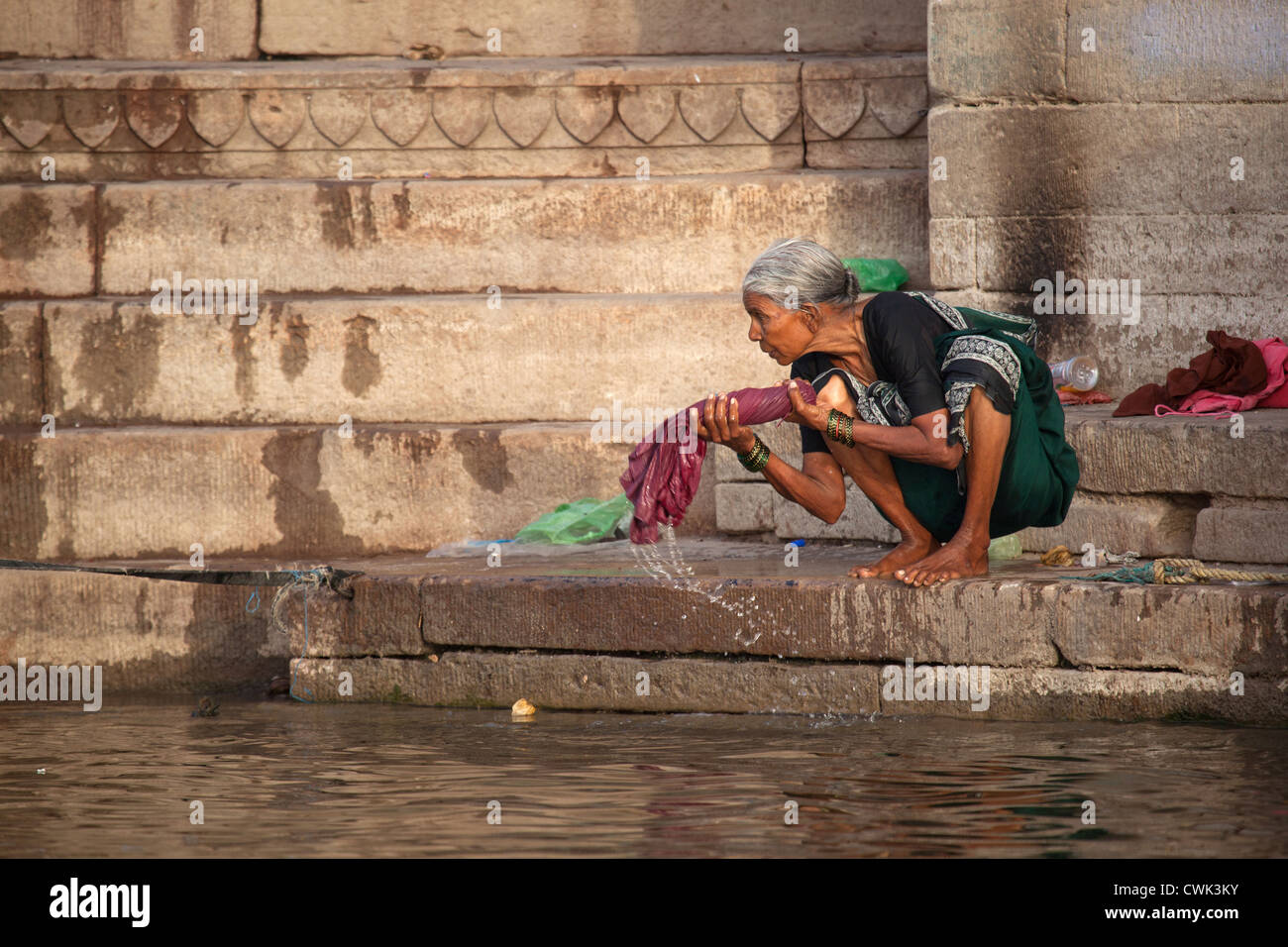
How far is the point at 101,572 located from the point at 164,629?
356mm

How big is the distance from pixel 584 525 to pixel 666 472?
1.51 m

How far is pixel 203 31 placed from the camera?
7.69 metres

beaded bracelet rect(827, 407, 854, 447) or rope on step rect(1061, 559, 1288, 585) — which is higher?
beaded bracelet rect(827, 407, 854, 447)

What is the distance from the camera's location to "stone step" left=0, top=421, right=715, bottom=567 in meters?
6.79

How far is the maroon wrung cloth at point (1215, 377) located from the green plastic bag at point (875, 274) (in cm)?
137

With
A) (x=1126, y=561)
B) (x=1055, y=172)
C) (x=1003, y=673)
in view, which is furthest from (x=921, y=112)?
(x=1003, y=673)

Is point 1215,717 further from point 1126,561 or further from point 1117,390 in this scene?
point 1117,390

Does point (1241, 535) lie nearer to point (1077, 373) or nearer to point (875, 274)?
point (1077, 373)

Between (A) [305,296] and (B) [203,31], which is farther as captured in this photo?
(B) [203,31]

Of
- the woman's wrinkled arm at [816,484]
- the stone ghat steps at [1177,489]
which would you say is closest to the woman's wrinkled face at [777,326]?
the woman's wrinkled arm at [816,484]

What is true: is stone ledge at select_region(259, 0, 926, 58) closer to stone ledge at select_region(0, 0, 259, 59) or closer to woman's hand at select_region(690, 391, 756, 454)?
stone ledge at select_region(0, 0, 259, 59)

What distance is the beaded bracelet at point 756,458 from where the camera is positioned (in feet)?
16.1

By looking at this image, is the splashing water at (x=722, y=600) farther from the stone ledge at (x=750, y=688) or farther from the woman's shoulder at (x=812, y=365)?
the woman's shoulder at (x=812, y=365)

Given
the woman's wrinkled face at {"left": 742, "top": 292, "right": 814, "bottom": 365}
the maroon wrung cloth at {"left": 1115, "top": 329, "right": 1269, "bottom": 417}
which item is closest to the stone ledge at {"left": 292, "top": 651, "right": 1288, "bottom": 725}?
the woman's wrinkled face at {"left": 742, "top": 292, "right": 814, "bottom": 365}
